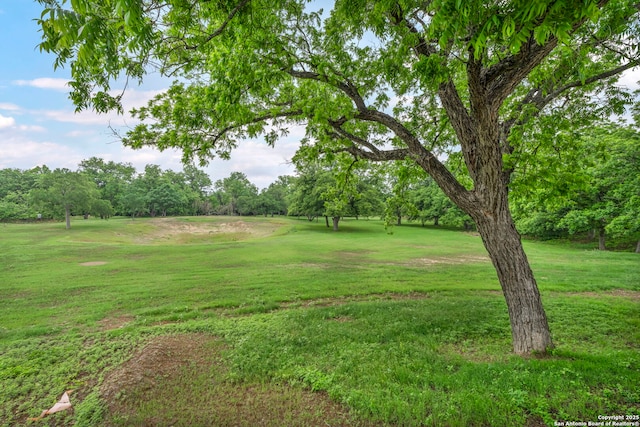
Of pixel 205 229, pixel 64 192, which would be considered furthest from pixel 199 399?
pixel 205 229

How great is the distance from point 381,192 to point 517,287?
38.4 meters

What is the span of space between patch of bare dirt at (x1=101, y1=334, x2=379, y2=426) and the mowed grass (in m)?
0.03

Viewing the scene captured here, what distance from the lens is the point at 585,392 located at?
11.1 ft

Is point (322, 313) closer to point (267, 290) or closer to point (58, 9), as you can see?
point (267, 290)

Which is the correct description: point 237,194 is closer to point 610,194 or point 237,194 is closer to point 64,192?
point 64,192

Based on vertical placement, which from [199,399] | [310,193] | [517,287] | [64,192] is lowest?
[199,399]

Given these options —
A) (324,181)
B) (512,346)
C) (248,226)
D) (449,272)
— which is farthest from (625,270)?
(248,226)

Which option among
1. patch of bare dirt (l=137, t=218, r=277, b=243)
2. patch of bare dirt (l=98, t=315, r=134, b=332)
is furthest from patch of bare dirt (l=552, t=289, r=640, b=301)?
patch of bare dirt (l=137, t=218, r=277, b=243)

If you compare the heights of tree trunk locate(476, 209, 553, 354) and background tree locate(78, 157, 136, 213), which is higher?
background tree locate(78, 157, 136, 213)

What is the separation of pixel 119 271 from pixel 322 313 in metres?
10.7

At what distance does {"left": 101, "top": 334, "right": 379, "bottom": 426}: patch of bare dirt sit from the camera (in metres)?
3.40

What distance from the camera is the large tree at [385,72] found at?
306cm

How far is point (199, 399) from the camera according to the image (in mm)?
3816

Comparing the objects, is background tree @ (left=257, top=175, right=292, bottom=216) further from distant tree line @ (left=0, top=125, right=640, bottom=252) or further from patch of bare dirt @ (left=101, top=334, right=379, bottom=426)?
patch of bare dirt @ (left=101, top=334, right=379, bottom=426)
